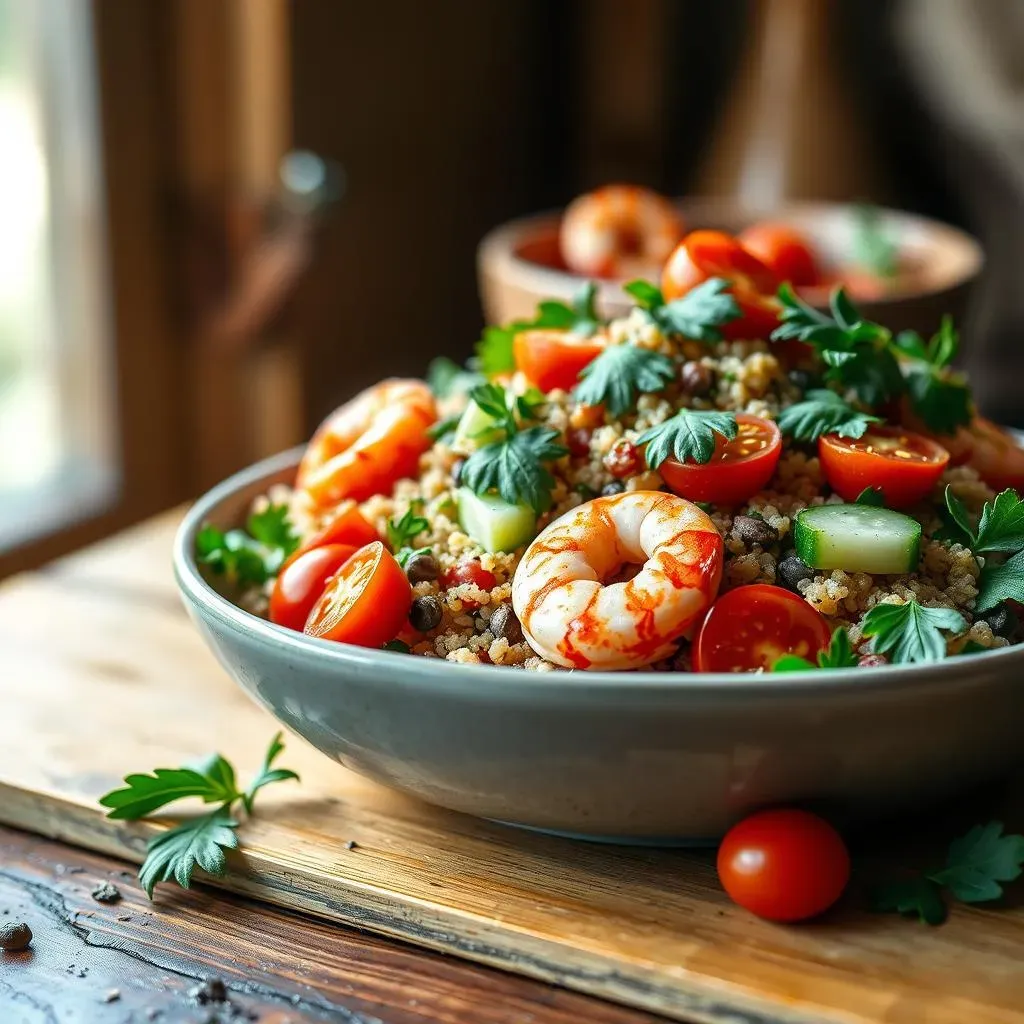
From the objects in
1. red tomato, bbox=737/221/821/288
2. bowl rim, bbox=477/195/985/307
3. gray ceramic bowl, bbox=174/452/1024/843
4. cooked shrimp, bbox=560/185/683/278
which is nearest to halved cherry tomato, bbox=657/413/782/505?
gray ceramic bowl, bbox=174/452/1024/843

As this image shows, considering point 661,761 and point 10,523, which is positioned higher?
point 661,761

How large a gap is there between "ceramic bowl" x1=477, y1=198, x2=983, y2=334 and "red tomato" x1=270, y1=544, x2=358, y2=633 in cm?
69

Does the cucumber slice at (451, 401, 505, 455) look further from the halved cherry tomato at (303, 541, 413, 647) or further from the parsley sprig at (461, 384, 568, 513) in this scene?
the halved cherry tomato at (303, 541, 413, 647)

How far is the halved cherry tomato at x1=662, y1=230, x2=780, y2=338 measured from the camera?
122 cm

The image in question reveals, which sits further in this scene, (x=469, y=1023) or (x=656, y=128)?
(x=656, y=128)

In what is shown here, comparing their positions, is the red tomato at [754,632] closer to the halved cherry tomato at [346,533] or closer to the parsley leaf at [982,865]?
the parsley leaf at [982,865]

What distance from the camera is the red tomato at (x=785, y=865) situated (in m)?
0.94

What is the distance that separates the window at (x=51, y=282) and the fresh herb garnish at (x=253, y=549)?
1.43 metres

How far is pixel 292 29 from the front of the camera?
2.80m

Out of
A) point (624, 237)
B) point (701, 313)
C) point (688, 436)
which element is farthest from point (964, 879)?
point (624, 237)

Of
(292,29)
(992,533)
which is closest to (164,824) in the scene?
(992,533)

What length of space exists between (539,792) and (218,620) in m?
0.28

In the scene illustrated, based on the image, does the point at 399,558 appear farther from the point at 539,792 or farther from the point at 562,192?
the point at 562,192

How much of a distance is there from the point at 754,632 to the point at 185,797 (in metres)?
0.49
